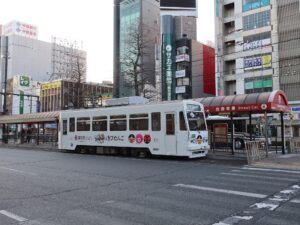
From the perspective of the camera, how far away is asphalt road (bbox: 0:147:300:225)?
7.00 metres

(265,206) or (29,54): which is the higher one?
(29,54)

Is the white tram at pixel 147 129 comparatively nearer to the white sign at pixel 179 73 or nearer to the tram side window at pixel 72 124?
the tram side window at pixel 72 124

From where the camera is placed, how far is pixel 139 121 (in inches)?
833

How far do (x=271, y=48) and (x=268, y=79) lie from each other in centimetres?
440

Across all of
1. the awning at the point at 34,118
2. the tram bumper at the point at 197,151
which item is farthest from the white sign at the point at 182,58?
the tram bumper at the point at 197,151

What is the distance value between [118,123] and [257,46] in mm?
36202

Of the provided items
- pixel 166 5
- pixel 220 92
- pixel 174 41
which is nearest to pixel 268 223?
pixel 220 92

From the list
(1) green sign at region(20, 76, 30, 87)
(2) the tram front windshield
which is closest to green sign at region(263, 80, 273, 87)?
(2) the tram front windshield

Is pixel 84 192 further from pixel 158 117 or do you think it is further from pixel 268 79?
pixel 268 79

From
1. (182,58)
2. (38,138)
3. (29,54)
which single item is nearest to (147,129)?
(38,138)

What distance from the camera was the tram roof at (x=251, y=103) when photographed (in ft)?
66.9

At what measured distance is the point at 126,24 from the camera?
89500 millimetres

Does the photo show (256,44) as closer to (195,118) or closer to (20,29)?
(195,118)

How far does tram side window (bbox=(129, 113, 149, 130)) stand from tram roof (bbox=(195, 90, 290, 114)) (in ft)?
14.7
